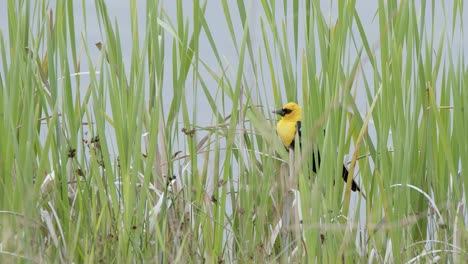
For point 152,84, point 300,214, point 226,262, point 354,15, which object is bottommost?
point 226,262

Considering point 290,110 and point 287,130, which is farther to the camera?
point 287,130

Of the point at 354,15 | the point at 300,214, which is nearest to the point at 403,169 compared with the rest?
the point at 300,214

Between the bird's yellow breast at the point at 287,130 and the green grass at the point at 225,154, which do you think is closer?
the green grass at the point at 225,154

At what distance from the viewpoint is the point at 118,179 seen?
8.98 ft

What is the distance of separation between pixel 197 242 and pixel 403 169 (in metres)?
0.74

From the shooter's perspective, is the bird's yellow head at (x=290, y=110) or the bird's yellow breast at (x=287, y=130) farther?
the bird's yellow breast at (x=287, y=130)

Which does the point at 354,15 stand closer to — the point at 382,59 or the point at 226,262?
the point at 382,59

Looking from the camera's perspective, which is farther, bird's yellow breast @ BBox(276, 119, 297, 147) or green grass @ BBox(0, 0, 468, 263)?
bird's yellow breast @ BBox(276, 119, 297, 147)

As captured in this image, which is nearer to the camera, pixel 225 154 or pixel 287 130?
pixel 225 154

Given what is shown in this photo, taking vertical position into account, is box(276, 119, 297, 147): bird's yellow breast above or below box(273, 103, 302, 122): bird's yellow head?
below

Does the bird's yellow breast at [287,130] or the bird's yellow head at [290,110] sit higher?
the bird's yellow head at [290,110]

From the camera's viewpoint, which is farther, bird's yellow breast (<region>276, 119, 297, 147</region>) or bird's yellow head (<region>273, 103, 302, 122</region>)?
bird's yellow breast (<region>276, 119, 297, 147</region>)

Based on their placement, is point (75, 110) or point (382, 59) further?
point (75, 110)

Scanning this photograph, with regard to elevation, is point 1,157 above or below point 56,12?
below
